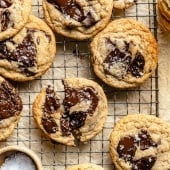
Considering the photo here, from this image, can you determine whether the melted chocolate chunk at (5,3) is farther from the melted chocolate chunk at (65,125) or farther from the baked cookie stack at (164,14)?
the baked cookie stack at (164,14)

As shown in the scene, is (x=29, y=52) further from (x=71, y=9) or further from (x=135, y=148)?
(x=135, y=148)

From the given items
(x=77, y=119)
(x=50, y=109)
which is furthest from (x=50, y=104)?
(x=77, y=119)

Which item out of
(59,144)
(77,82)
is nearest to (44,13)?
(77,82)

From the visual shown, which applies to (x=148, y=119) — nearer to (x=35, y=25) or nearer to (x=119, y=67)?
(x=119, y=67)

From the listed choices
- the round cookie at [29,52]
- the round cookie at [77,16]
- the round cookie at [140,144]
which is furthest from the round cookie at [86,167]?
the round cookie at [77,16]

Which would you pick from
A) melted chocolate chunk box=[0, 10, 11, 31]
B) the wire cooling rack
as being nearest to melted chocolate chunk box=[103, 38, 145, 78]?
the wire cooling rack

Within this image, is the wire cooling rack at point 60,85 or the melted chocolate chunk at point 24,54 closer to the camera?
the melted chocolate chunk at point 24,54

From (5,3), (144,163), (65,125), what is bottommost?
(144,163)
